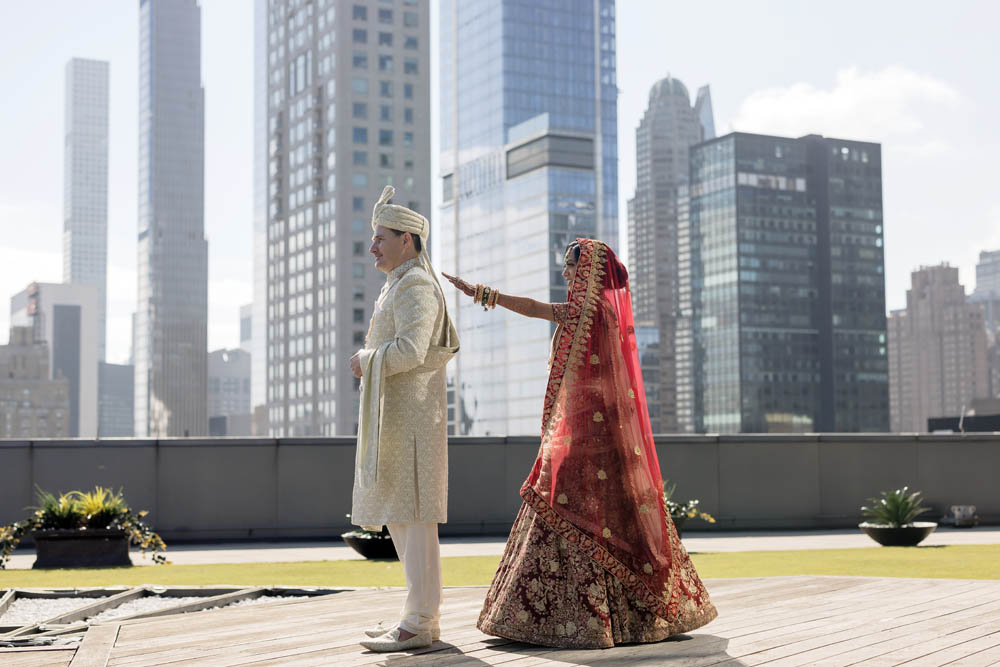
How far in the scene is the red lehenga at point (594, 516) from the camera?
201 inches

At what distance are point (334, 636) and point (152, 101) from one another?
20033cm

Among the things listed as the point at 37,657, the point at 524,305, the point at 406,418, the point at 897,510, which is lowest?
the point at 897,510

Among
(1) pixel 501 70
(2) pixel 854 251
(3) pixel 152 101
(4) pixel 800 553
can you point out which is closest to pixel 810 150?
(2) pixel 854 251

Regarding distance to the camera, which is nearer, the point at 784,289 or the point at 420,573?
the point at 420,573

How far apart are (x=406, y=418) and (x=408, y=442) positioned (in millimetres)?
111

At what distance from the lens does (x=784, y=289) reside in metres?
142

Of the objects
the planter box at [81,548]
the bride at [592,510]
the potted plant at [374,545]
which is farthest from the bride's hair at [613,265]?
the planter box at [81,548]

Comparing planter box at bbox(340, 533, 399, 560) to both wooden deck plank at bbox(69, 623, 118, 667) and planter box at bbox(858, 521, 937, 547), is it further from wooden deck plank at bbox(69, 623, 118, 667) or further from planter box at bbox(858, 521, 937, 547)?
planter box at bbox(858, 521, 937, 547)

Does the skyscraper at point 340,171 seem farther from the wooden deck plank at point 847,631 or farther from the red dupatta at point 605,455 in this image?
the red dupatta at point 605,455

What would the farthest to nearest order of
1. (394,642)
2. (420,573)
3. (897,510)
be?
(897,510), (420,573), (394,642)

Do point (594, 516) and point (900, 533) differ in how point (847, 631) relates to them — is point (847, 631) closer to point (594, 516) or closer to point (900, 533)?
point (594, 516)

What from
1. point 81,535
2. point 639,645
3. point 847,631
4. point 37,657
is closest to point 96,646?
point 37,657

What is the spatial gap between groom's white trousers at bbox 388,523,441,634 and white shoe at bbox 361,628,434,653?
35mm

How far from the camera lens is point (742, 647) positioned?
16.1 feet
